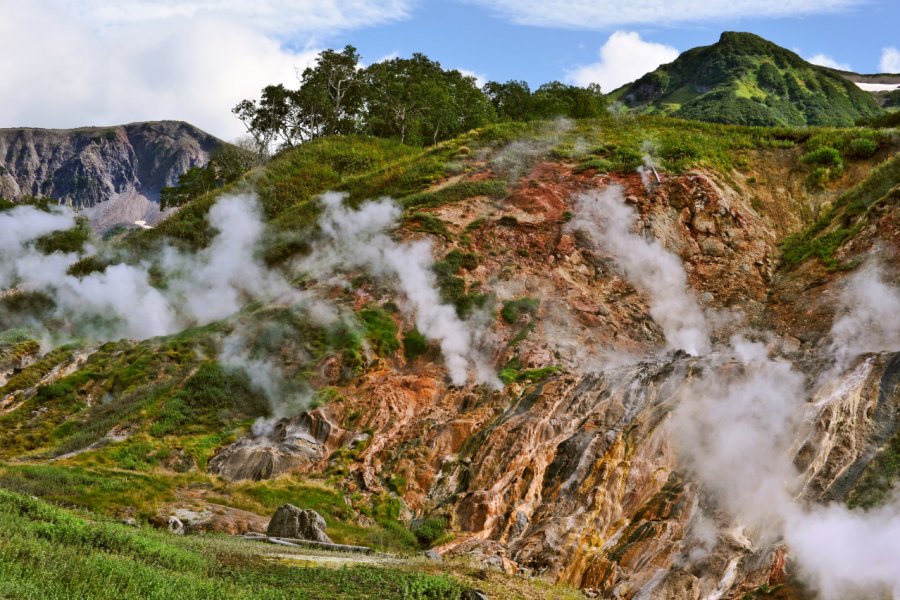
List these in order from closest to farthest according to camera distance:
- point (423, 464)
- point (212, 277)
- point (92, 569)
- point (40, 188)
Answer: point (92, 569)
point (423, 464)
point (212, 277)
point (40, 188)

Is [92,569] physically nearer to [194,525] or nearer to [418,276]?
[194,525]

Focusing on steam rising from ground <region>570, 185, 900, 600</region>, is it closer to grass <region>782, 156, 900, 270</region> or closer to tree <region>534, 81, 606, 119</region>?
grass <region>782, 156, 900, 270</region>

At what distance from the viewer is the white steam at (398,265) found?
78.0 feet

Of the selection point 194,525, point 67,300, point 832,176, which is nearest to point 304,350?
point 194,525

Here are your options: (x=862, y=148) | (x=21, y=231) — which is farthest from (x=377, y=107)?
(x=862, y=148)

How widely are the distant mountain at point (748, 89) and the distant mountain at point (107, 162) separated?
6506 cm

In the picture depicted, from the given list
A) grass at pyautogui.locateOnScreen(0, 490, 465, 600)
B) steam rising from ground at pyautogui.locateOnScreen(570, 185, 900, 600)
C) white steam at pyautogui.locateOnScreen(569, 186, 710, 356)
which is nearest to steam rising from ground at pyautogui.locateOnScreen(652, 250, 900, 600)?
steam rising from ground at pyautogui.locateOnScreen(570, 185, 900, 600)

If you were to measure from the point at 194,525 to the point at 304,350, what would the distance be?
7.96 m

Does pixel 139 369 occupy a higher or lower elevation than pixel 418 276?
lower

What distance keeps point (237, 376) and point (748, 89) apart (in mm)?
82384

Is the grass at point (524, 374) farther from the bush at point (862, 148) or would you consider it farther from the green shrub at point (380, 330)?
the bush at point (862, 148)

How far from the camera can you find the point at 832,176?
104ft

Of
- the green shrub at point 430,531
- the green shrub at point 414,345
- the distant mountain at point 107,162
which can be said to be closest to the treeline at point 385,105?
the green shrub at point 414,345

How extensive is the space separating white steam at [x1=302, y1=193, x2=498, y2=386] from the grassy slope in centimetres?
87
